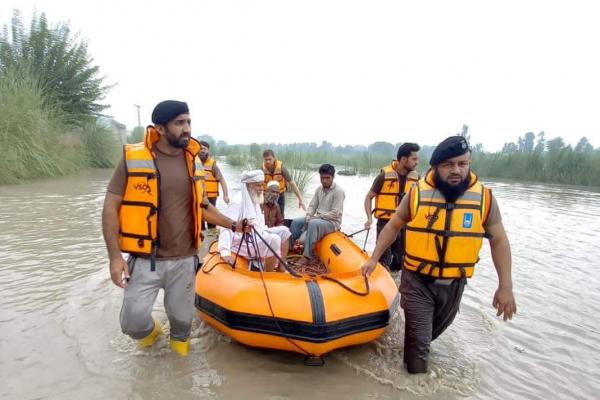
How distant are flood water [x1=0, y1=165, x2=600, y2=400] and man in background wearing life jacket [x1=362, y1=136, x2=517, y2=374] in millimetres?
554

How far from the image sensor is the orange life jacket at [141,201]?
2146 millimetres

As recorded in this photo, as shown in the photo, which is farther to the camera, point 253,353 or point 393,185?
point 393,185

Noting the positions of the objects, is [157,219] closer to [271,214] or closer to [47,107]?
[271,214]

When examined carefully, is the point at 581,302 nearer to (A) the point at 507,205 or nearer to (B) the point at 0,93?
(A) the point at 507,205

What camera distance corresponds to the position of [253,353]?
2.77m

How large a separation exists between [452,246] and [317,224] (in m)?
2.23

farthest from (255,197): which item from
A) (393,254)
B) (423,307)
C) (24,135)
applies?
(24,135)

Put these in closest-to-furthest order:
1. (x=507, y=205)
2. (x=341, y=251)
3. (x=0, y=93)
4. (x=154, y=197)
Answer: (x=154, y=197) < (x=341, y=251) < (x=0, y=93) < (x=507, y=205)

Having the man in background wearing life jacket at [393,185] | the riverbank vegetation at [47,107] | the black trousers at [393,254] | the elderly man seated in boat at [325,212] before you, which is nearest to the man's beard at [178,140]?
the elderly man seated in boat at [325,212]

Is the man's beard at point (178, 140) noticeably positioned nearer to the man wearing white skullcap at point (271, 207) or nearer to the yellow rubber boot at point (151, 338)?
the yellow rubber boot at point (151, 338)

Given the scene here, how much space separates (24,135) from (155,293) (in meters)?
10.5

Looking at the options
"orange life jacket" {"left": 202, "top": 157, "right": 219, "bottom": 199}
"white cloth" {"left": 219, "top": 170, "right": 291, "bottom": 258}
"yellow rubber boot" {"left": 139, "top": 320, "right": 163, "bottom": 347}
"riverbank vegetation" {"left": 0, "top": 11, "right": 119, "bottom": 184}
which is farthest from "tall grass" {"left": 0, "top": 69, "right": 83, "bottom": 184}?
"yellow rubber boot" {"left": 139, "top": 320, "right": 163, "bottom": 347}

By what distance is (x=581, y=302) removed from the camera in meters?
4.24

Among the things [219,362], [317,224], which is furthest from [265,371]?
[317,224]
